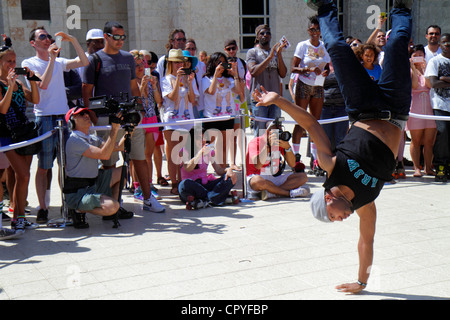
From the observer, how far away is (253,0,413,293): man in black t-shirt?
11.7ft

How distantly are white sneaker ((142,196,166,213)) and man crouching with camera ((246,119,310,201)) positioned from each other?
47.9 inches

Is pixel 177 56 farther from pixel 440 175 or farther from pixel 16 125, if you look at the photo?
pixel 440 175

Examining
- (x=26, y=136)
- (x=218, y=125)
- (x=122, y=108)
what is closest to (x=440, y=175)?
(x=218, y=125)

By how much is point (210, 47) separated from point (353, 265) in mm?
13386

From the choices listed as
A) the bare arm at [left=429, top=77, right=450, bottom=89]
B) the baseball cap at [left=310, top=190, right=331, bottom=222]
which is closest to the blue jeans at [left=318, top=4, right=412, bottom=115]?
the baseball cap at [left=310, top=190, right=331, bottom=222]

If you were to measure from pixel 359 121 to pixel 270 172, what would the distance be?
3615 mm

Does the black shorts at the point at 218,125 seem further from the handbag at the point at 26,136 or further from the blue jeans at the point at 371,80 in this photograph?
the blue jeans at the point at 371,80

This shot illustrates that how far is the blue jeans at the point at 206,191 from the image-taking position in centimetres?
695

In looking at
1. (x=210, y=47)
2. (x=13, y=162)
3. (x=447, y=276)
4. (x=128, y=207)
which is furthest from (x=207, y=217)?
(x=210, y=47)

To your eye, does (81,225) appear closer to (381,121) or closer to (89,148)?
(89,148)

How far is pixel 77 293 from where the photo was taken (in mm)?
4250

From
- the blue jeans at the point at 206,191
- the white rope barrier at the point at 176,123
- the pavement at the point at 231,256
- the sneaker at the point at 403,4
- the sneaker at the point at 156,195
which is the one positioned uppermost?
the sneaker at the point at 403,4

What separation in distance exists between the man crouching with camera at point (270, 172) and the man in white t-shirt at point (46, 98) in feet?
7.70

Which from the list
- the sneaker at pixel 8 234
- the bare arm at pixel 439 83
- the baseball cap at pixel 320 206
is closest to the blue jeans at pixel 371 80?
the baseball cap at pixel 320 206
